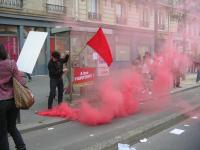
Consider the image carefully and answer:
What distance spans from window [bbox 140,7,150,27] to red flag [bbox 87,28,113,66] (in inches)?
60.4

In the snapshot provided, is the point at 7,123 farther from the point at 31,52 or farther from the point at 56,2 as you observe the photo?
the point at 56,2

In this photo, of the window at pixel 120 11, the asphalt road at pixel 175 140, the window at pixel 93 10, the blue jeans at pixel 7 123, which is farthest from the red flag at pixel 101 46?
the window at pixel 93 10

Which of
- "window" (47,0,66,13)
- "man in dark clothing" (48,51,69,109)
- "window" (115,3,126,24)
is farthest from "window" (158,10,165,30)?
"window" (47,0,66,13)

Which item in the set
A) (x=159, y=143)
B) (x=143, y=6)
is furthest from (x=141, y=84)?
(x=159, y=143)

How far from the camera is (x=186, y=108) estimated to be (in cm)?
1200

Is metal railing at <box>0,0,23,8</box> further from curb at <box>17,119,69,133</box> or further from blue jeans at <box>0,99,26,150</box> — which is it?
blue jeans at <box>0,99,26,150</box>

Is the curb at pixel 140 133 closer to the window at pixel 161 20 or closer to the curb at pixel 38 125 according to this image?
the curb at pixel 38 125

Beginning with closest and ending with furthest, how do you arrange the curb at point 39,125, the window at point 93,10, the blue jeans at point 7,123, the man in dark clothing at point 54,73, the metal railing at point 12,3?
the blue jeans at point 7,123, the curb at point 39,125, the man in dark clothing at point 54,73, the metal railing at point 12,3, the window at point 93,10

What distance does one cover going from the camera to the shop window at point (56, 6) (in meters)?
22.4

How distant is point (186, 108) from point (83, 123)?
3.51 metres

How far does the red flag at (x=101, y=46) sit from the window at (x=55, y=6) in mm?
11085

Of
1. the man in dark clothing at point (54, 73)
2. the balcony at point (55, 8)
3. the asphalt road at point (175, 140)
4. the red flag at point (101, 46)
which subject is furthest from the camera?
the balcony at point (55, 8)

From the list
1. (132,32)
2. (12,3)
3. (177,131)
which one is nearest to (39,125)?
(177,131)

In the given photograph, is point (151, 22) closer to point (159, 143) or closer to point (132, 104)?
point (132, 104)
